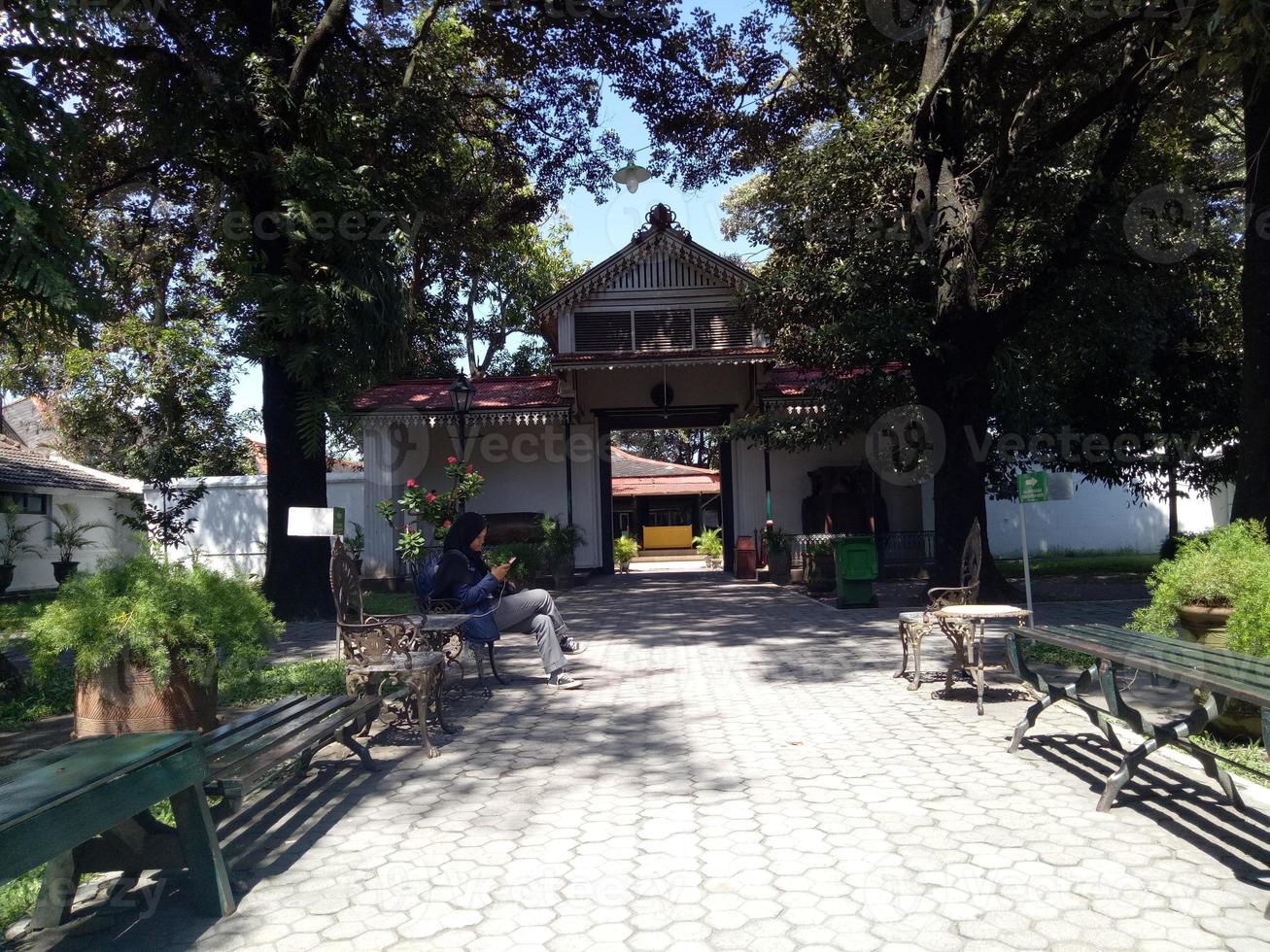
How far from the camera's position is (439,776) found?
5.30 m

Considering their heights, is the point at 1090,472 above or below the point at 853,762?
above

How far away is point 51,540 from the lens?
24156 millimetres

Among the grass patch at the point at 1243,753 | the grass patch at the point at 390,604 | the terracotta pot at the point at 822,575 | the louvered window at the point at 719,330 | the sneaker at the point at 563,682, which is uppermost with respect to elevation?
the louvered window at the point at 719,330

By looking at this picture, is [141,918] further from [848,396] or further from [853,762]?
[848,396]

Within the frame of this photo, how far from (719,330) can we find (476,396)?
17.3 feet

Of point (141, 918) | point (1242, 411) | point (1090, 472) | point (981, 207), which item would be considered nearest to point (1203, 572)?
point (1242, 411)

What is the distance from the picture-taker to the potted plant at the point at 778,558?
59.2 ft

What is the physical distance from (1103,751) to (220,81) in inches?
468

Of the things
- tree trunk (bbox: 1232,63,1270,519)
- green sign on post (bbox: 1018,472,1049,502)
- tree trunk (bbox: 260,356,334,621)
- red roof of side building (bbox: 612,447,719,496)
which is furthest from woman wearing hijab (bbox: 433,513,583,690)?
red roof of side building (bbox: 612,447,719,496)

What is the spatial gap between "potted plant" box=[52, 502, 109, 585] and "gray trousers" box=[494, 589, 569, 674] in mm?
18383

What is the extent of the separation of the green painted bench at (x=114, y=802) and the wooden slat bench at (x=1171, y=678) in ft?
12.9

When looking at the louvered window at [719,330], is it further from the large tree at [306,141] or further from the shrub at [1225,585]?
the shrub at [1225,585]

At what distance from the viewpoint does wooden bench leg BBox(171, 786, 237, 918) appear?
3.46 m

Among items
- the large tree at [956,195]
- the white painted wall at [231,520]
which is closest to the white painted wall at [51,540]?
the white painted wall at [231,520]
